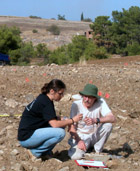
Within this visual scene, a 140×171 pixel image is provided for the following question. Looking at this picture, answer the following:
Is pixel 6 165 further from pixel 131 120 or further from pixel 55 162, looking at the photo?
pixel 131 120

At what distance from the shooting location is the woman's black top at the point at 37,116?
396cm

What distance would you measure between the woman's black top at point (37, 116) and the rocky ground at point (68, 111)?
15.8 inches

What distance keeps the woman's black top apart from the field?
40cm

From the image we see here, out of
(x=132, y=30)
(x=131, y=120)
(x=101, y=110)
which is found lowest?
(x=131, y=120)

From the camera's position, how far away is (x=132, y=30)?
1773 inches

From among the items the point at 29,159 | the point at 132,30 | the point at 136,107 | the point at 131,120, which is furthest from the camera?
the point at 132,30

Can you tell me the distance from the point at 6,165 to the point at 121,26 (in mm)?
44426

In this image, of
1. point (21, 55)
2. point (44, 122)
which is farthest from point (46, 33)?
point (44, 122)

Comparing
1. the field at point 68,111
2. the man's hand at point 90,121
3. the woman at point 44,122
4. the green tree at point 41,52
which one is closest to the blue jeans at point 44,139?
the woman at point 44,122

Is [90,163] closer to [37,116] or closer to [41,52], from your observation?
[37,116]

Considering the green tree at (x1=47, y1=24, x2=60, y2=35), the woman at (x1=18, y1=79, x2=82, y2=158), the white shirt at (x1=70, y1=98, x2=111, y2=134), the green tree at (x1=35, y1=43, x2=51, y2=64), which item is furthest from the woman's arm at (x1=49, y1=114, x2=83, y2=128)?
the green tree at (x1=47, y1=24, x2=60, y2=35)

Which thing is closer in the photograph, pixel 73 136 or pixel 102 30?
pixel 73 136

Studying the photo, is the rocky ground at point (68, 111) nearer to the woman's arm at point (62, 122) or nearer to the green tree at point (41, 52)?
the woman's arm at point (62, 122)

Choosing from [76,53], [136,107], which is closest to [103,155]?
[136,107]
